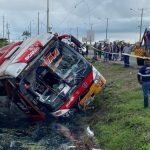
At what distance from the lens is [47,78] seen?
15555mm

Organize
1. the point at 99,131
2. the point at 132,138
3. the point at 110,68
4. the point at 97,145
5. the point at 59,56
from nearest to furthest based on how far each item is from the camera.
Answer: the point at 132,138 < the point at 97,145 < the point at 99,131 < the point at 59,56 < the point at 110,68

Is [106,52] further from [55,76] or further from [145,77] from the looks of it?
[145,77]

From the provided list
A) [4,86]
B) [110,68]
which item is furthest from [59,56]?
[110,68]

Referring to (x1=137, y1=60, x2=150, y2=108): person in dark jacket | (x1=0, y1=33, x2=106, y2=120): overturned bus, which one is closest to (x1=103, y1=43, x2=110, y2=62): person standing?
(x1=0, y1=33, x2=106, y2=120): overturned bus

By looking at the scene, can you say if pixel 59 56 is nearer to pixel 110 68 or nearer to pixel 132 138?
pixel 132 138

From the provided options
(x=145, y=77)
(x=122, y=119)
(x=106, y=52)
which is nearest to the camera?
(x=122, y=119)

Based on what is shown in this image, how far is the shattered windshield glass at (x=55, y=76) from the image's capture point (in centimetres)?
1499

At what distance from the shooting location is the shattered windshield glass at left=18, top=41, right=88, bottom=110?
49.2 feet

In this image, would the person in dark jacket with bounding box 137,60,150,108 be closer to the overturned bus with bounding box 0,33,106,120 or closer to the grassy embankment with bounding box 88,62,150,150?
the grassy embankment with bounding box 88,62,150,150

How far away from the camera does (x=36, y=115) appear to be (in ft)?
51.2

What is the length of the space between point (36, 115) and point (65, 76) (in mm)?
1483

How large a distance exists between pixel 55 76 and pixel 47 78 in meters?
0.26

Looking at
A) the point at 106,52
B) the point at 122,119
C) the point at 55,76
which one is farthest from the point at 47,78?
the point at 106,52

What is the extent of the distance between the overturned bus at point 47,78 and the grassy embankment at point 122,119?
102cm
